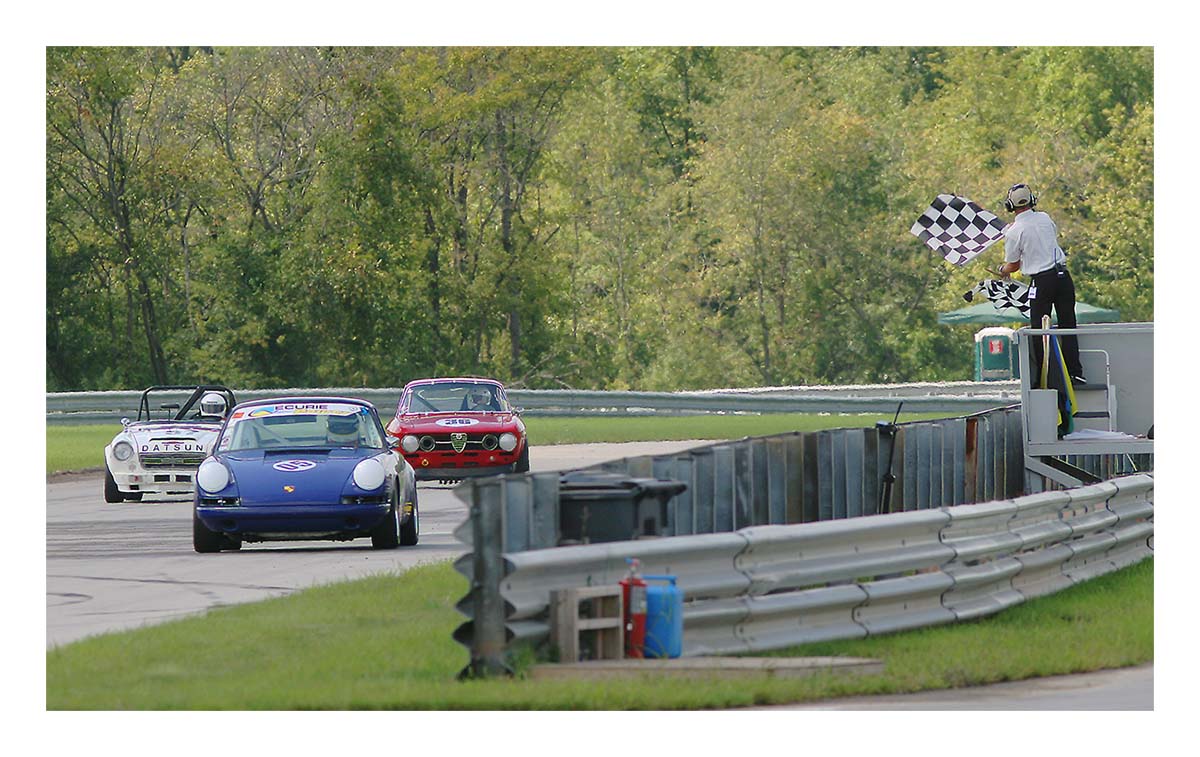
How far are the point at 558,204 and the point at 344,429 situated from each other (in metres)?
45.5

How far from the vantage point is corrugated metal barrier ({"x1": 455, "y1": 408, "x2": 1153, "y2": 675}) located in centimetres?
945

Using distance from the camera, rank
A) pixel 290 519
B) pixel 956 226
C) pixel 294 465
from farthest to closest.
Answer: pixel 956 226 → pixel 294 465 → pixel 290 519

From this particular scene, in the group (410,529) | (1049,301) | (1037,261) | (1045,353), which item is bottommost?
(410,529)

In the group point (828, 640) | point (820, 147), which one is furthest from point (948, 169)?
point (828, 640)

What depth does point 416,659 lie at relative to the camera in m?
10.2

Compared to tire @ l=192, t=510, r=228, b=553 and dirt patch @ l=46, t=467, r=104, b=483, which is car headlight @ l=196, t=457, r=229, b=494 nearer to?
tire @ l=192, t=510, r=228, b=553

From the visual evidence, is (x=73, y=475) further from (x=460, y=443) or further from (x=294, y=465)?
(x=294, y=465)

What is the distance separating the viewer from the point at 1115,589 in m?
12.9

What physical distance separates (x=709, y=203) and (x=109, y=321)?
22058 mm

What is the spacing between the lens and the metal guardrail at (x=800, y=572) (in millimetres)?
9398

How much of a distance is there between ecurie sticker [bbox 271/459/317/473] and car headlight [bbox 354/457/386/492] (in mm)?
379

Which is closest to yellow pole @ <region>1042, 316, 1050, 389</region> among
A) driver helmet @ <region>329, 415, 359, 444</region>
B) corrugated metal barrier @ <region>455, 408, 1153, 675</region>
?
corrugated metal barrier @ <region>455, 408, 1153, 675</region>

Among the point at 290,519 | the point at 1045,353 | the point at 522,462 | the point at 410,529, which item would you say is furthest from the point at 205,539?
the point at 522,462

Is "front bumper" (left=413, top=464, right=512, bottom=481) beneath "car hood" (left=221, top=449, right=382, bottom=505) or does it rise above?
beneath
